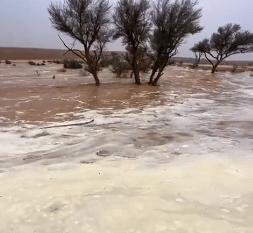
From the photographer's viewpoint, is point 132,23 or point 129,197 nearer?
point 129,197

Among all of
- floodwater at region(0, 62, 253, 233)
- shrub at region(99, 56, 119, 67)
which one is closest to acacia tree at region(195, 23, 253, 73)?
shrub at region(99, 56, 119, 67)

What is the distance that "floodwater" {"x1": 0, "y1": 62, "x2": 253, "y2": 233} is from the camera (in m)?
1.93

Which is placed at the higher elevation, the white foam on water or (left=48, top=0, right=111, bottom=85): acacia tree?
(left=48, top=0, right=111, bottom=85): acacia tree

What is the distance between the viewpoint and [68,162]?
3168mm

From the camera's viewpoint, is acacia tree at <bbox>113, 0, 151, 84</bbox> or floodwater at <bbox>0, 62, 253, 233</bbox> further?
acacia tree at <bbox>113, 0, 151, 84</bbox>

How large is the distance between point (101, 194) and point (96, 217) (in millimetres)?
373

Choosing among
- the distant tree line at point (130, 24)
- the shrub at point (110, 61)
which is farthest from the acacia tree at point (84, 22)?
the shrub at point (110, 61)

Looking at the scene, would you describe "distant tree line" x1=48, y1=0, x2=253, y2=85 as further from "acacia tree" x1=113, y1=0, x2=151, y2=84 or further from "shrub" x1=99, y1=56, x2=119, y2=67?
"shrub" x1=99, y1=56, x2=119, y2=67

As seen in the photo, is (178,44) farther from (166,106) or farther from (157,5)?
(166,106)

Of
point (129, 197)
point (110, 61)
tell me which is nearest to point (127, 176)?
point (129, 197)

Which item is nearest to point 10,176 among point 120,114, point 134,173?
point 134,173

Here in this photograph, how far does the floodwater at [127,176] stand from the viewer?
193 cm

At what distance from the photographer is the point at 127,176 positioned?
2.73 meters

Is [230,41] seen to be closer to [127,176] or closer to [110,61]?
[110,61]
